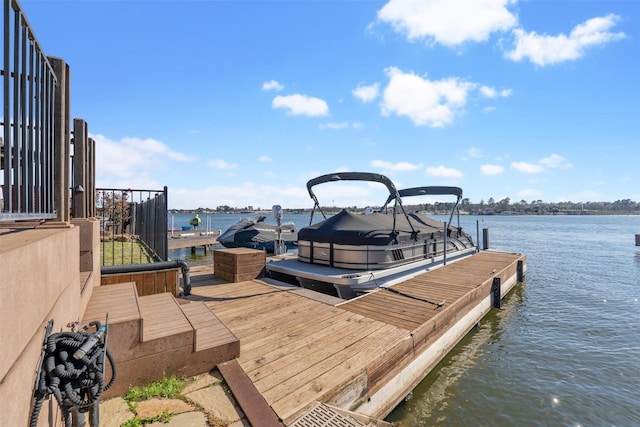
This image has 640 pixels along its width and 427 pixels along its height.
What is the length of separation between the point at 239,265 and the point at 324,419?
6109 mm

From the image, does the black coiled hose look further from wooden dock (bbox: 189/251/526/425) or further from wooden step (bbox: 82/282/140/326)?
wooden dock (bbox: 189/251/526/425)

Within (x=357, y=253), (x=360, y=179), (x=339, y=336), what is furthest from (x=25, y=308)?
(x=360, y=179)

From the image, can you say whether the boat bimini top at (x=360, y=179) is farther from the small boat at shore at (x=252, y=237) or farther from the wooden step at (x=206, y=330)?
the small boat at shore at (x=252, y=237)

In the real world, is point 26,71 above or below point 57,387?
above

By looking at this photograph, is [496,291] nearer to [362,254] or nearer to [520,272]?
[362,254]

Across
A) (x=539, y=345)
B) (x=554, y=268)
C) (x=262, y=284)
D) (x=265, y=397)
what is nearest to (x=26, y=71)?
(x=265, y=397)

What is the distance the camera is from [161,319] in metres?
4.05

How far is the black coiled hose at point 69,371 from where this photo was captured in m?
2.01

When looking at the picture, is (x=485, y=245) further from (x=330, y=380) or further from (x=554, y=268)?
(x=330, y=380)

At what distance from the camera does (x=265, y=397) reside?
345 cm

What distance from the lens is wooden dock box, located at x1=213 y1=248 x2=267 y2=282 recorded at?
880 centimetres

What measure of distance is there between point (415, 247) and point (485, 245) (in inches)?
435

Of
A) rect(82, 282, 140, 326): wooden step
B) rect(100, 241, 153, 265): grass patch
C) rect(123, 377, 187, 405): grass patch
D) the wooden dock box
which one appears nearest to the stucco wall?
rect(123, 377, 187, 405): grass patch

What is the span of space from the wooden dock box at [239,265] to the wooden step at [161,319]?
3.88m
